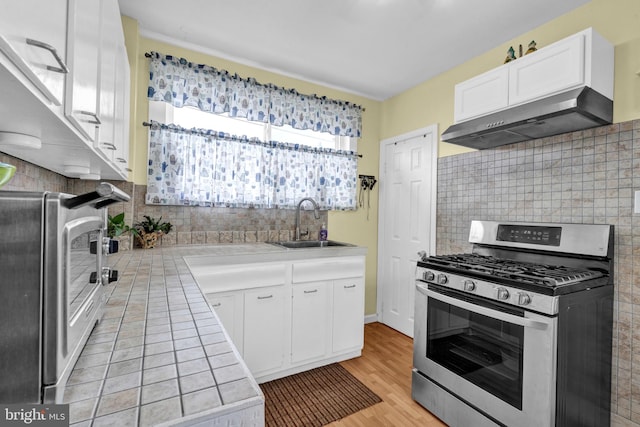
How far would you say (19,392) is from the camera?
49 cm

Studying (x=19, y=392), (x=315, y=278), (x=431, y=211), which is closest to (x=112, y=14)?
(x=19, y=392)

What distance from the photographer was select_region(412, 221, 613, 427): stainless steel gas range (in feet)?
4.70

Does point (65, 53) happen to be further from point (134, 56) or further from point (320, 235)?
point (320, 235)

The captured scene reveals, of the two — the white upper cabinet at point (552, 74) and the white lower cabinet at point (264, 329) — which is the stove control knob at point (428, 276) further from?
the white upper cabinet at point (552, 74)

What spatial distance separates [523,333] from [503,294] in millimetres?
200

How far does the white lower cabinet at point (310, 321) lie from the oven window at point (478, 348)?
86 cm

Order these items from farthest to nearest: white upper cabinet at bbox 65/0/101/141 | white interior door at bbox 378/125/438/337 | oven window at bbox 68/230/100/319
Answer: white interior door at bbox 378/125/438/337, white upper cabinet at bbox 65/0/101/141, oven window at bbox 68/230/100/319

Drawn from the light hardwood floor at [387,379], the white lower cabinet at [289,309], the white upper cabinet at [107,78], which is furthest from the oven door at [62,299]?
the light hardwood floor at [387,379]

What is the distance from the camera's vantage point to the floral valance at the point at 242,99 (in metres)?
2.46

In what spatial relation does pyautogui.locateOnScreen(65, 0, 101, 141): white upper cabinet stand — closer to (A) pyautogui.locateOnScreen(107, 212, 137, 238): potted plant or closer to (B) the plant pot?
(A) pyautogui.locateOnScreen(107, 212, 137, 238): potted plant

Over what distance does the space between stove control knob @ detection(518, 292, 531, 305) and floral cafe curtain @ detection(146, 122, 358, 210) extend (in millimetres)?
2013

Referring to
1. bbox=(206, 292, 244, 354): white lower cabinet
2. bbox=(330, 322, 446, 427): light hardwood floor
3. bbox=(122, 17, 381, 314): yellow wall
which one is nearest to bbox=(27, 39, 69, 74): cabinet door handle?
bbox=(206, 292, 244, 354): white lower cabinet

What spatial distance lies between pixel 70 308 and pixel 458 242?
2.72 meters

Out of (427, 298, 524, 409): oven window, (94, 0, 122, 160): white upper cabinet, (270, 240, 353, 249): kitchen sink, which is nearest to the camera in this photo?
(94, 0, 122, 160): white upper cabinet
